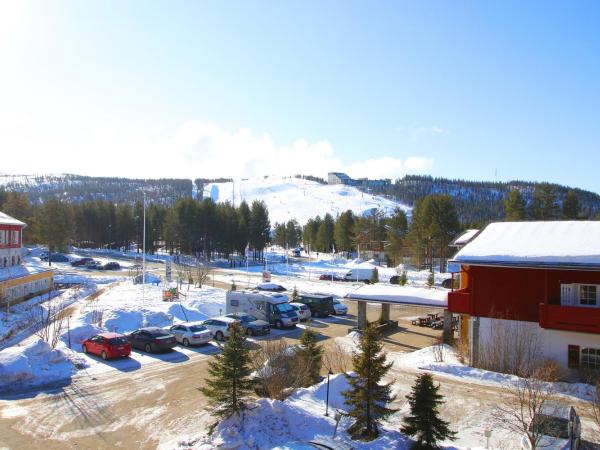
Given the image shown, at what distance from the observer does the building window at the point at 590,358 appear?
20.0 metres

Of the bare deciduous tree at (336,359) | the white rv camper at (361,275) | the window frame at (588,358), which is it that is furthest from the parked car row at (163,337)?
the white rv camper at (361,275)

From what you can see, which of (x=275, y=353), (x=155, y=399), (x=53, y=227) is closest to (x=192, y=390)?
(x=155, y=399)

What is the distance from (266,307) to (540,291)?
55.7 ft

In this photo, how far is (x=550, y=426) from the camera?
11781 mm

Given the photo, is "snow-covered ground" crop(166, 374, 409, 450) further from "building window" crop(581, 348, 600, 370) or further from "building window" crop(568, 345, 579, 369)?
"building window" crop(581, 348, 600, 370)

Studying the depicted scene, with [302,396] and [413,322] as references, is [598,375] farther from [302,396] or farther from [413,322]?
[413,322]

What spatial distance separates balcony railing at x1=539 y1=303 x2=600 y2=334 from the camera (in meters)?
19.4

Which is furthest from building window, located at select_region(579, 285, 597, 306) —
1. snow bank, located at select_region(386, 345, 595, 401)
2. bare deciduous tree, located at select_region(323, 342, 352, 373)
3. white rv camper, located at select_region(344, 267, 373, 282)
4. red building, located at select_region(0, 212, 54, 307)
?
white rv camper, located at select_region(344, 267, 373, 282)

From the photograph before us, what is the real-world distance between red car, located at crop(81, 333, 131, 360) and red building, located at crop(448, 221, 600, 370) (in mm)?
15984

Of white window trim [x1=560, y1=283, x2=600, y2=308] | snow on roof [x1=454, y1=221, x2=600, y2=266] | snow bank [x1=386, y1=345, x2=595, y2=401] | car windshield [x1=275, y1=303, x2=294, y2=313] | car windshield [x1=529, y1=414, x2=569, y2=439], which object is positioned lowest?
snow bank [x1=386, y1=345, x2=595, y2=401]

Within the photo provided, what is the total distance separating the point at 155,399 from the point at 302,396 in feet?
18.5

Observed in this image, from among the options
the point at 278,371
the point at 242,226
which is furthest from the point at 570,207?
the point at 278,371

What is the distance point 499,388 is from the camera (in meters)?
18.7

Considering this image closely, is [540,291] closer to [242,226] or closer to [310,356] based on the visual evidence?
[310,356]
